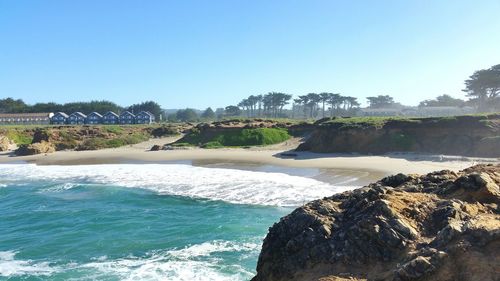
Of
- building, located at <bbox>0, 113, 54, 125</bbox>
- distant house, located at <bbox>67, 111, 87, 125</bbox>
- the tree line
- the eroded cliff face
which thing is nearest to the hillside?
the eroded cliff face

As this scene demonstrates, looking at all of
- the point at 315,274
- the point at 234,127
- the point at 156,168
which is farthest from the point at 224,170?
the point at 315,274

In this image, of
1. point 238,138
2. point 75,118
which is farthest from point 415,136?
point 75,118

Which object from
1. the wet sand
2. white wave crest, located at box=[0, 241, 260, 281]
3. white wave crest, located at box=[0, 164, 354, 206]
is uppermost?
the wet sand

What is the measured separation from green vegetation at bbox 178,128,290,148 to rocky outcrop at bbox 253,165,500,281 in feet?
120

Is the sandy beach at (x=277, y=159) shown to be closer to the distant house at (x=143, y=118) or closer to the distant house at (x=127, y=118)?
the distant house at (x=143, y=118)

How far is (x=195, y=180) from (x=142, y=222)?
878 cm

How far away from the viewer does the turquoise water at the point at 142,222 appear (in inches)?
443

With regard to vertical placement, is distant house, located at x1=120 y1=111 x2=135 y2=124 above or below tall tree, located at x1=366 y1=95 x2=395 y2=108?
below

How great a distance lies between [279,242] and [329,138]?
98.8ft

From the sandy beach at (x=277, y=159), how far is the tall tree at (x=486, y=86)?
47.2 metres

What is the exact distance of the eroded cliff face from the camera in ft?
103

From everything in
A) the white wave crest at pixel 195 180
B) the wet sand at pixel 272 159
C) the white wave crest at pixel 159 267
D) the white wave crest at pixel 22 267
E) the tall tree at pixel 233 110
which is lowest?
the white wave crest at pixel 22 267

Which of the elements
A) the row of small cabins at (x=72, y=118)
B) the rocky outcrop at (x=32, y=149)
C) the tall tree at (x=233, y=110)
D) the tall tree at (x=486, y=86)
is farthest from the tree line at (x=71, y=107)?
the tall tree at (x=486, y=86)

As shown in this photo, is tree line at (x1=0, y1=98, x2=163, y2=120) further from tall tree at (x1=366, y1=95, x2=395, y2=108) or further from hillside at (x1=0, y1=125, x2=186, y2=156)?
tall tree at (x1=366, y1=95, x2=395, y2=108)
